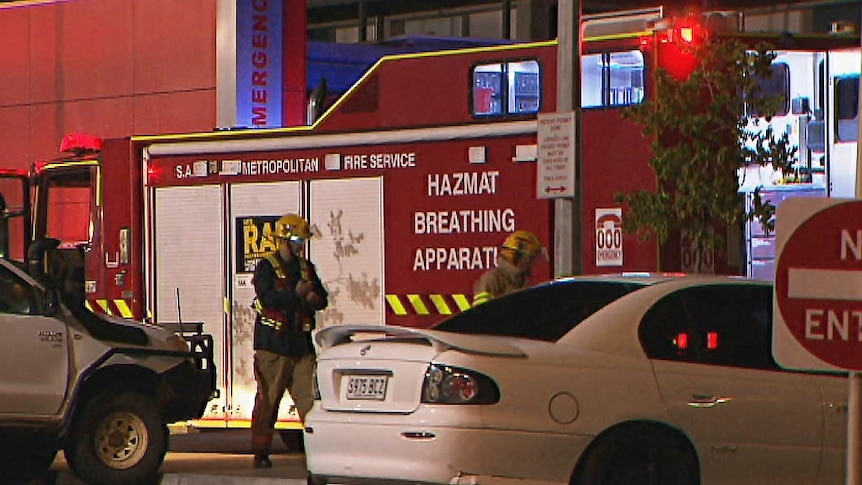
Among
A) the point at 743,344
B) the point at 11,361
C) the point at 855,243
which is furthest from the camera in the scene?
the point at 11,361

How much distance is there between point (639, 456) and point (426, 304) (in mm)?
5586

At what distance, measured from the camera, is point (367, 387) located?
9406 mm

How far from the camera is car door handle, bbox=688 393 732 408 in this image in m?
9.33

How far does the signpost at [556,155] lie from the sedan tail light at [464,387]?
4.46 m

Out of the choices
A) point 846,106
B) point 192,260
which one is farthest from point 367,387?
point 192,260

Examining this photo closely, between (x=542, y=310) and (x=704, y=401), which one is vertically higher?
(x=542, y=310)

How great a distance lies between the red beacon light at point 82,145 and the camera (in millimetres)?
16891

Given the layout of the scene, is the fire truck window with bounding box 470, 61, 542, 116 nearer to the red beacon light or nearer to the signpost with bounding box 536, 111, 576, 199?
the signpost with bounding box 536, 111, 576, 199

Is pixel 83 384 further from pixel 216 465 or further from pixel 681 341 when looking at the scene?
pixel 681 341

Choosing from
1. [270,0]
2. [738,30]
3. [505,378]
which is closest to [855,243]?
[505,378]

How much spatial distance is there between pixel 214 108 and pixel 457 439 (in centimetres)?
1289

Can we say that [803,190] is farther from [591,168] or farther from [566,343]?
[566,343]

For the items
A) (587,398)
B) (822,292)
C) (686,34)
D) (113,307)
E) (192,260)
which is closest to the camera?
(822,292)

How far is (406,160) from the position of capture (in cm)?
1490
